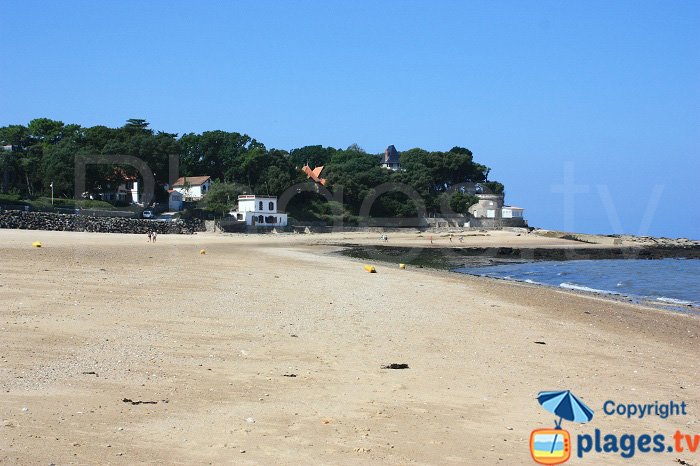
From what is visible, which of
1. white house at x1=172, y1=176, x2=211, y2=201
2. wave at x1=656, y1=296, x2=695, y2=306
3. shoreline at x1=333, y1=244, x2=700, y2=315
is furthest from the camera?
white house at x1=172, y1=176, x2=211, y2=201

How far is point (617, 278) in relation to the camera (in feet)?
95.8

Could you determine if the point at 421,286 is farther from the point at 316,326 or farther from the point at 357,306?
the point at 316,326

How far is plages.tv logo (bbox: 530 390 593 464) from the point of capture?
18.3ft

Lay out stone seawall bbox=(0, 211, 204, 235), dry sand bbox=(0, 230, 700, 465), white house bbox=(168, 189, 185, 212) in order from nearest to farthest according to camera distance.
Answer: dry sand bbox=(0, 230, 700, 465)
stone seawall bbox=(0, 211, 204, 235)
white house bbox=(168, 189, 185, 212)

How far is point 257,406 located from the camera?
6.74 meters

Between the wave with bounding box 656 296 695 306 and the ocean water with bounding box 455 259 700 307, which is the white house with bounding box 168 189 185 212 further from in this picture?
the wave with bounding box 656 296 695 306

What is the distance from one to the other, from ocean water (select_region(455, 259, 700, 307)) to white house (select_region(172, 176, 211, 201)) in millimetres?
48927

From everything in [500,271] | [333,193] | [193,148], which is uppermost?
[193,148]

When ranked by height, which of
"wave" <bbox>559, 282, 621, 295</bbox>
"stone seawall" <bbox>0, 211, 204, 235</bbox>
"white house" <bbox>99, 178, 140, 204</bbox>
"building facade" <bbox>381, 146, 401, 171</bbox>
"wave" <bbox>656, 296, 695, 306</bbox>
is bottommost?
"wave" <bbox>656, 296, 695, 306</bbox>

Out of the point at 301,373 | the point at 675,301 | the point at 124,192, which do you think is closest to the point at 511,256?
the point at 675,301

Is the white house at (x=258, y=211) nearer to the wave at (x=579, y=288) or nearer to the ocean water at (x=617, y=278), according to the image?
the ocean water at (x=617, y=278)

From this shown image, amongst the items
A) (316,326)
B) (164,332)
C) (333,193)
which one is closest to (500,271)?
(316,326)

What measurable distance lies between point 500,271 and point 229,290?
1945 centimetres

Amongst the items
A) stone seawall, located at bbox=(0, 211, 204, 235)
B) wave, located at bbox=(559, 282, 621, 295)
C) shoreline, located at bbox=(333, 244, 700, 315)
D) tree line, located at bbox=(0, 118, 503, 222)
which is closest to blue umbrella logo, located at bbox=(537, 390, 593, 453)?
shoreline, located at bbox=(333, 244, 700, 315)
